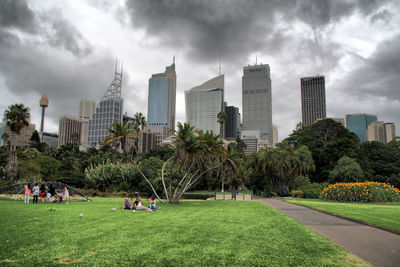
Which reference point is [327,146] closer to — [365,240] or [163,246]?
[365,240]

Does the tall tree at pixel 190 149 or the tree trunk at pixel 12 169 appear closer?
the tall tree at pixel 190 149

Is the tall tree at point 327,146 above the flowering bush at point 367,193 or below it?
above

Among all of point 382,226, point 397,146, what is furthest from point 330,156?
point 382,226

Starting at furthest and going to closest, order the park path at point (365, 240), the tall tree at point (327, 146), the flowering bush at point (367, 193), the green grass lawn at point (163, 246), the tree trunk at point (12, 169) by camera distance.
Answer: the tall tree at point (327, 146) → the tree trunk at point (12, 169) → the flowering bush at point (367, 193) → the park path at point (365, 240) → the green grass lawn at point (163, 246)

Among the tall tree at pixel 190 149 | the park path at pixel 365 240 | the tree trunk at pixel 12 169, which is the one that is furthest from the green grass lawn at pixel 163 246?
the tree trunk at pixel 12 169

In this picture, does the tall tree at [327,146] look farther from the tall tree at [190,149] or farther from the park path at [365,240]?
the park path at [365,240]

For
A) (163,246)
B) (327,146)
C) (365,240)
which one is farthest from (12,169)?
(327,146)

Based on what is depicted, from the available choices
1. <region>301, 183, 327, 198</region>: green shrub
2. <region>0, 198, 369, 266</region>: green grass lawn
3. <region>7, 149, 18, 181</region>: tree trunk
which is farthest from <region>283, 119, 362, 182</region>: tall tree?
<region>7, 149, 18, 181</region>: tree trunk

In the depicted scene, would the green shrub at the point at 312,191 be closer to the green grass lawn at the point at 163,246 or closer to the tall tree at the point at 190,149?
the tall tree at the point at 190,149

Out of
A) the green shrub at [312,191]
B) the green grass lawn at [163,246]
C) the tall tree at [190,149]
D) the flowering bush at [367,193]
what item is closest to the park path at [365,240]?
the green grass lawn at [163,246]

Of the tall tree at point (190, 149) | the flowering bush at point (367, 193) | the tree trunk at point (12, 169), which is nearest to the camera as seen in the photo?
the tall tree at point (190, 149)

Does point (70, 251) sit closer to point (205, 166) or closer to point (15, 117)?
point (205, 166)

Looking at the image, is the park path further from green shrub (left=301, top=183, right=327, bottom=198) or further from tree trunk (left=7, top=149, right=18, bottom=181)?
tree trunk (left=7, top=149, right=18, bottom=181)

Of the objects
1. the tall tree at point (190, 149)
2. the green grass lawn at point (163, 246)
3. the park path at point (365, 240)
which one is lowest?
the park path at point (365, 240)
